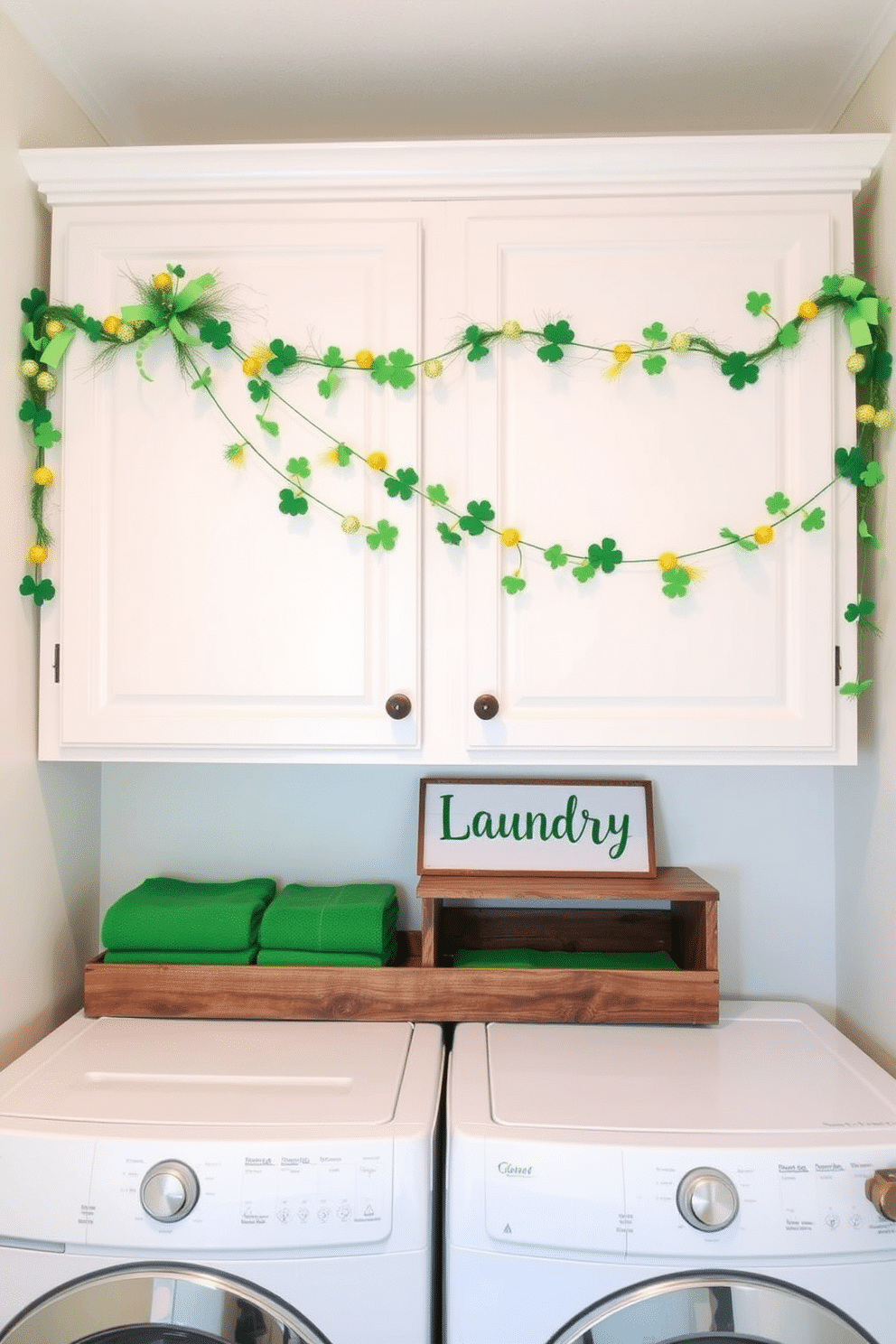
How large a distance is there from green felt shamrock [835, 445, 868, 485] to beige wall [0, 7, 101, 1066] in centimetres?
130

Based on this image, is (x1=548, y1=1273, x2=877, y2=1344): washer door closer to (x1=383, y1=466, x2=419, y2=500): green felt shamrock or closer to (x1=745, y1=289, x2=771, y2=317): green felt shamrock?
(x1=383, y1=466, x2=419, y2=500): green felt shamrock

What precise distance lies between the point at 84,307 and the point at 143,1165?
127 centimetres

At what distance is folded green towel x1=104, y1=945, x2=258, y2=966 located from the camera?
1.57 meters

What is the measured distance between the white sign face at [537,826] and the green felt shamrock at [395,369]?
2.39 feet

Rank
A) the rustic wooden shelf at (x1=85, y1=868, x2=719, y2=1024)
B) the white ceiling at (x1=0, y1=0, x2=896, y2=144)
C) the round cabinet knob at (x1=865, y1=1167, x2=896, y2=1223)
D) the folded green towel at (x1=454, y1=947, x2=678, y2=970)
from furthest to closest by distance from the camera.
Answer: the folded green towel at (x1=454, y1=947, x2=678, y2=970) < the rustic wooden shelf at (x1=85, y1=868, x2=719, y2=1024) < the white ceiling at (x1=0, y1=0, x2=896, y2=144) < the round cabinet knob at (x1=865, y1=1167, x2=896, y2=1223)

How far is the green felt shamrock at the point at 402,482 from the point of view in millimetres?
1459

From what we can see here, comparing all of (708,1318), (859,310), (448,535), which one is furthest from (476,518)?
(708,1318)

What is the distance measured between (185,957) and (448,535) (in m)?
0.84

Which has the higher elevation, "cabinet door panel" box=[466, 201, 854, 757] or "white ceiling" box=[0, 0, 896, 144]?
"white ceiling" box=[0, 0, 896, 144]

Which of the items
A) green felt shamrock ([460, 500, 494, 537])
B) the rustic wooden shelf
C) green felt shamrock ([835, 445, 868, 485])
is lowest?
the rustic wooden shelf

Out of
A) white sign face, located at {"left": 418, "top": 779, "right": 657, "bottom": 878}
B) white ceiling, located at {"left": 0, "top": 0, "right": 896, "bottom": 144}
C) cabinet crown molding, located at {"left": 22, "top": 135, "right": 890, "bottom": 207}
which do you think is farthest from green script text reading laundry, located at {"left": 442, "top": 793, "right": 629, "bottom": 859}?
white ceiling, located at {"left": 0, "top": 0, "right": 896, "bottom": 144}

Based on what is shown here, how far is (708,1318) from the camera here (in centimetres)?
114

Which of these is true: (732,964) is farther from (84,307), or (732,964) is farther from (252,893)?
(84,307)

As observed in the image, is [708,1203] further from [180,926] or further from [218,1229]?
[180,926]
